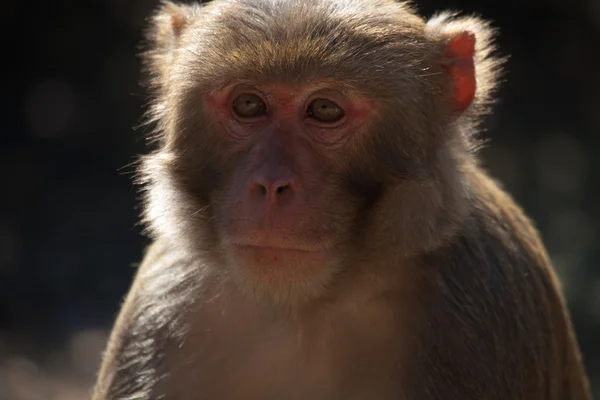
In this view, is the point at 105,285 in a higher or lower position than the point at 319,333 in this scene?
lower

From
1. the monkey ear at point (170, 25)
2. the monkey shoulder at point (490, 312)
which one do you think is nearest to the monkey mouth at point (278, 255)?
the monkey shoulder at point (490, 312)

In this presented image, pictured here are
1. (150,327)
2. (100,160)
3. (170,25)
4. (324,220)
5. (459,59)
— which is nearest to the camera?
(324,220)

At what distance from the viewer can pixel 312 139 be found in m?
3.84

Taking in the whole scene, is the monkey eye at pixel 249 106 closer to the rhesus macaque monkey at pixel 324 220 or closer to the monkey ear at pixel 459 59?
the rhesus macaque monkey at pixel 324 220

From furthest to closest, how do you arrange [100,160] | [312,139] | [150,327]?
[100,160] < [150,327] < [312,139]

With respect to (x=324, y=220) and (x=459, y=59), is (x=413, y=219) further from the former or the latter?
(x=459, y=59)

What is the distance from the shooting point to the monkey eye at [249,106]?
155 inches

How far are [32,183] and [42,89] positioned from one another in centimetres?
152

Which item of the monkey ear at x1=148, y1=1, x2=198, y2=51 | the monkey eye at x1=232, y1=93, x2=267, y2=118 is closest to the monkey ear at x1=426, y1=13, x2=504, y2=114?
the monkey eye at x1=232, y1=93, x2=267, y2=118

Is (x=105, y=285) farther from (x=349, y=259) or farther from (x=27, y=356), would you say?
(x=349, y=259)

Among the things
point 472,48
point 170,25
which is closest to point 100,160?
point 170,25

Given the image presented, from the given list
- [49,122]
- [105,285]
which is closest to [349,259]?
[105,285]

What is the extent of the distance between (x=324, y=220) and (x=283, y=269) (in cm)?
23

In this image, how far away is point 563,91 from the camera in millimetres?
11008
